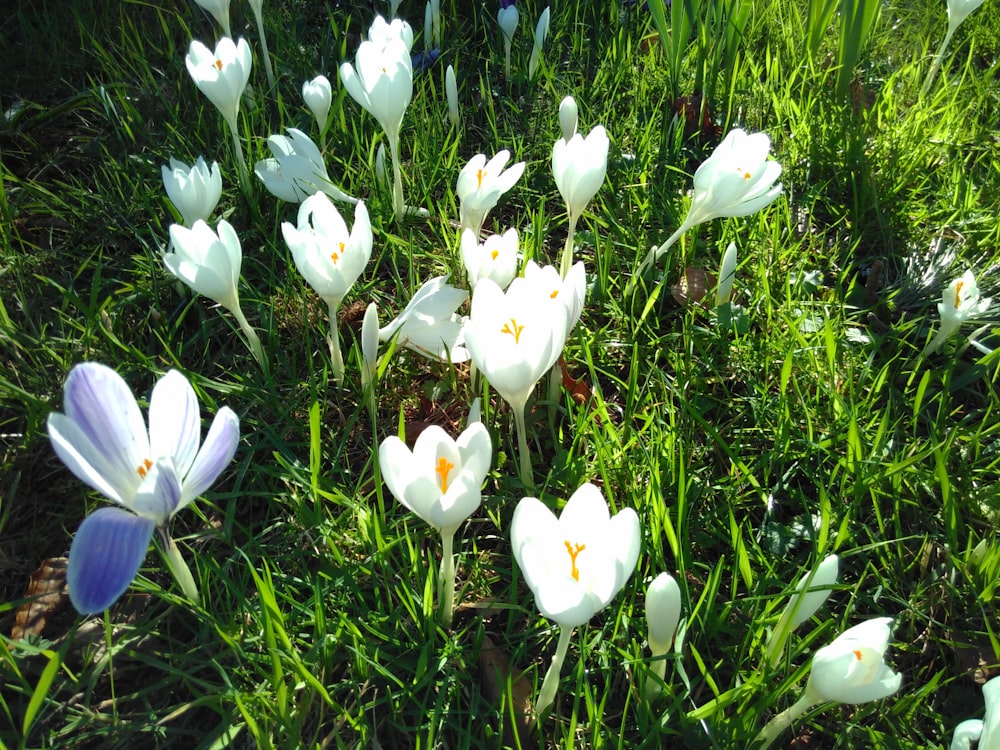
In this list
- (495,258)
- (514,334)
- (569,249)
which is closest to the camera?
(514,334)

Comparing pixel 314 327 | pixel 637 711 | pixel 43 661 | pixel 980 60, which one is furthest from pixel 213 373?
pixel 980 60

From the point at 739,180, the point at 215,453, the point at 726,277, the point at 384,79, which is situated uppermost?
the point at 384,79

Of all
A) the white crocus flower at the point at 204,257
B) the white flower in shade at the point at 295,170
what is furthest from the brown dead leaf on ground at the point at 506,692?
the white flower in shade at the point at 295,170

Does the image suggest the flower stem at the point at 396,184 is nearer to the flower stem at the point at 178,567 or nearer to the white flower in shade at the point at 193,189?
the white flower in shade at the point at 193,189

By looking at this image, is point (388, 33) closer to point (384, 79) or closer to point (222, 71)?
point (384, 79)

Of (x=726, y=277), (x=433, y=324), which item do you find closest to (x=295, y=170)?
(x=433, y=324)

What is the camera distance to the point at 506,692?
44.3 inches

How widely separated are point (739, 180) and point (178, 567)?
1.21 metres

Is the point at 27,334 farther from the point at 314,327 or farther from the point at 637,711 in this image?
the point at 637,711

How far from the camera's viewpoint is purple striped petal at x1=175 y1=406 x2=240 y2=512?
1.04m

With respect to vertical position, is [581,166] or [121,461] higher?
[581,166]

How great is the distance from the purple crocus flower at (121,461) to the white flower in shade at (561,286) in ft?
1.62

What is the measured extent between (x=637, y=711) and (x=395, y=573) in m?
0.44

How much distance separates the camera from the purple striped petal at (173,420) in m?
1.07
